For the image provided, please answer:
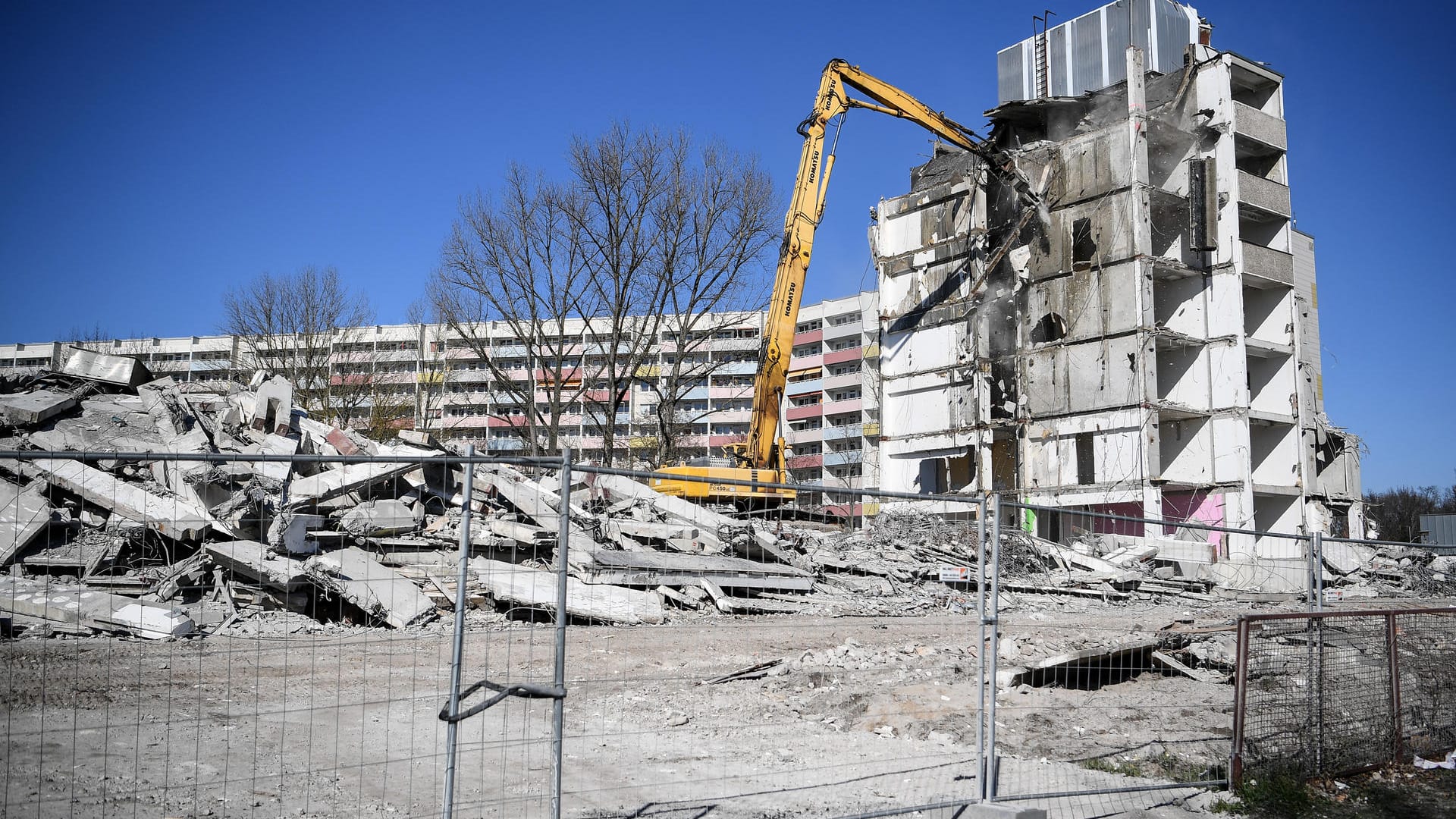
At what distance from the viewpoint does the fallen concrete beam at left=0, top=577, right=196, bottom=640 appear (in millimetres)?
10562

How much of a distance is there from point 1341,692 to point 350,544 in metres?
12.4

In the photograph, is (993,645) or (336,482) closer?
(993,645)

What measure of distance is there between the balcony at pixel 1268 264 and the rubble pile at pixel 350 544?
11.5 metres

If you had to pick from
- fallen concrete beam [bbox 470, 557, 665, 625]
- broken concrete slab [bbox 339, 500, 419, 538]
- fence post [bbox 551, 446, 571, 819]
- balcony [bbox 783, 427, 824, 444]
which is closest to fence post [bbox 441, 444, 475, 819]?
fence post [bbox 551, 446, 571, 819]

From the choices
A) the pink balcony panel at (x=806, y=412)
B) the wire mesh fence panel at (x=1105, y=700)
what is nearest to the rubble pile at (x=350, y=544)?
the wire mesh fence panel at (x=1105, y=700)

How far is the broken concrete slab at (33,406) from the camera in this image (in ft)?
51.3

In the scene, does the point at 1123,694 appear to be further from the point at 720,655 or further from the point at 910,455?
the point at 910,455

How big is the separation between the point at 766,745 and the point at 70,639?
8076 mm

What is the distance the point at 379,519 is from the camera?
1492 cm

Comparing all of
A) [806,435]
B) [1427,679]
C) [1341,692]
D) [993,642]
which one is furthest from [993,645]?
[806,435]

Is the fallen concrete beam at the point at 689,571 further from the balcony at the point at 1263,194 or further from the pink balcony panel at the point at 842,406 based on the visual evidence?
the pink balcony panel at the point at 842,406

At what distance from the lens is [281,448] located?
17.5 metres

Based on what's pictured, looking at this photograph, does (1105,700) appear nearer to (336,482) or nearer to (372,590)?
(372,590)

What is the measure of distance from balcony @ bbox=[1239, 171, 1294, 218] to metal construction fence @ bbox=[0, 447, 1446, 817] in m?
16.8
